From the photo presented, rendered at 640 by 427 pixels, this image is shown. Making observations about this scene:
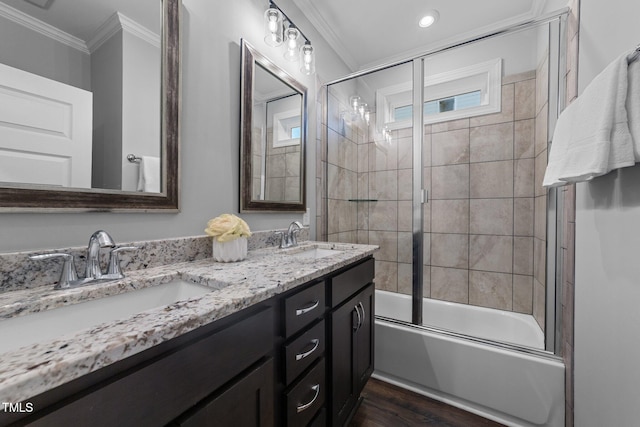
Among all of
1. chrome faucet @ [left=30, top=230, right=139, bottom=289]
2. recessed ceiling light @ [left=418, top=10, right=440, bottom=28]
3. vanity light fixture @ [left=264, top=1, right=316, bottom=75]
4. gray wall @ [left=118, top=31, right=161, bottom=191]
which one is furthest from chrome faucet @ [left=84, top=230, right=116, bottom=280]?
recessed ceiling light @ [left=418, top=10, right=440, bottom=28]

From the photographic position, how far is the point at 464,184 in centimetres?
222

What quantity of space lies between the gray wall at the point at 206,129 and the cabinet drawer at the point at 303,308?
0.60 meters

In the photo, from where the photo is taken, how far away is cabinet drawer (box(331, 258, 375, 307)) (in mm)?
1101

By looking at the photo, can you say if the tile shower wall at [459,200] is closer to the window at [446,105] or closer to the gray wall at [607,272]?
the window at [446,105]

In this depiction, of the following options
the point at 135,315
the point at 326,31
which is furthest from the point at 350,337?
the point at 326,31

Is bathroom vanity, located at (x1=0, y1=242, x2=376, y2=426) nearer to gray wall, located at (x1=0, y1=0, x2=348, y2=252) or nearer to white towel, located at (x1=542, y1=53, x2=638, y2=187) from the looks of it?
gray wall, located at (x1=0, y1=0, x2=348, y2=252)

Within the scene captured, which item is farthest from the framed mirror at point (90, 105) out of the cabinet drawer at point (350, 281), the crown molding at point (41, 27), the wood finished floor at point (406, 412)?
the wood finished floor at point (406, 412)

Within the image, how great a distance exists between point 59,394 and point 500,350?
71.6 inches

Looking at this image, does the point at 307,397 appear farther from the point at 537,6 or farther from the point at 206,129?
the point at 537,6

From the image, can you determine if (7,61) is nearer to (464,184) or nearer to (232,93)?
(232,93)

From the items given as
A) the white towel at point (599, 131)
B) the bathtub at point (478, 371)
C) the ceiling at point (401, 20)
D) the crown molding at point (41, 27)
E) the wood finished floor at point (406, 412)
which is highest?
the ceiling at point (401, 20)

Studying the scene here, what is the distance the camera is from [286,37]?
1.60 m

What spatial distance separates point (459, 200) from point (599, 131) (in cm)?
143

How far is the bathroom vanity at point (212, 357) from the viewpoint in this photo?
14.7 inches
